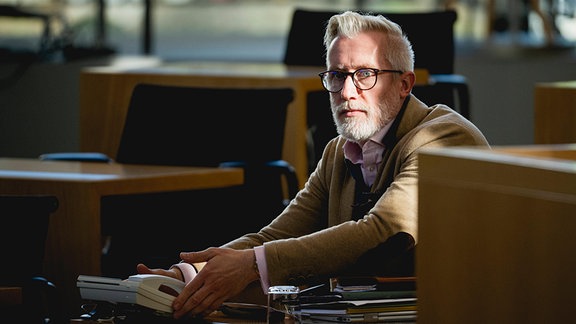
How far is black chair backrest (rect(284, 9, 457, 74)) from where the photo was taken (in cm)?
565

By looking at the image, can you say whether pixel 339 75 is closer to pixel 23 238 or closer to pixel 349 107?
pixel 349 107

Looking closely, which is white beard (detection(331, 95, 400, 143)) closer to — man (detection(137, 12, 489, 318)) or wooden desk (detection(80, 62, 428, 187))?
man (detection(137, 12, 489, 318))

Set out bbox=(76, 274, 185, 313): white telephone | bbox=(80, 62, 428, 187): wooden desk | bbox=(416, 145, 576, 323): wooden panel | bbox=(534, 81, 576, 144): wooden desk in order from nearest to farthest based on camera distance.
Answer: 1. bbox=(416, 145, 576, 323): wooden panel
2. bbox=(76, 274, 185, 313): white telephone
3. bbox=(534, 81, 576, 144): wooden desk
4. bbox=(80, 62, 428, 187): wooden desk

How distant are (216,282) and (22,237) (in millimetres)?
672

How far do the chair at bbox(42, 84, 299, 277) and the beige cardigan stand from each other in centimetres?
125

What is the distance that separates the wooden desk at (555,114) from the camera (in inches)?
198

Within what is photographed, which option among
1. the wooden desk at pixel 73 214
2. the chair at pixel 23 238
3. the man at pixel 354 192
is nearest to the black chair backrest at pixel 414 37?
the wooden desk at pixel 73 214

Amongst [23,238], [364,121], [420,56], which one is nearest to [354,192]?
[364,121]

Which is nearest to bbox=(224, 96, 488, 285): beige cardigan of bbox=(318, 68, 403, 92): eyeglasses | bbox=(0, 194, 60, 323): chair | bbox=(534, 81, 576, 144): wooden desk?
bbox=(318, 68, 403, 92): eyeglasses

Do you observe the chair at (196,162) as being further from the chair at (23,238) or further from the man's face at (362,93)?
the man's face at (362,93)

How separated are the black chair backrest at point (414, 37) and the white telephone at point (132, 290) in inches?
121

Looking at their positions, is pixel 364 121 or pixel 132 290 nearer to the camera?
pixel 132 290

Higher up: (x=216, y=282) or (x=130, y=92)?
(x=130, y=92)

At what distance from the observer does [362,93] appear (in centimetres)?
301
